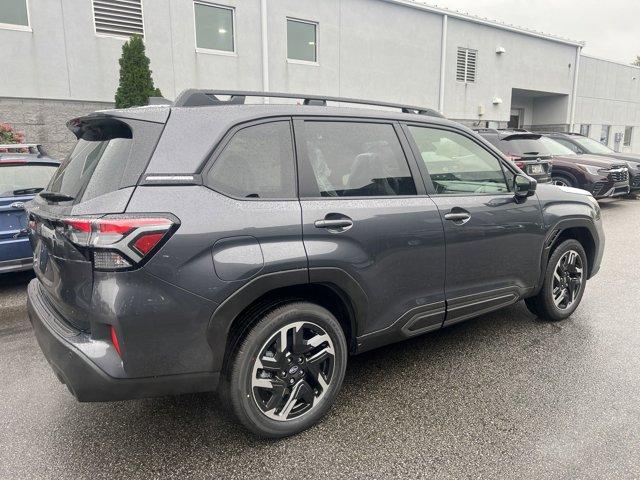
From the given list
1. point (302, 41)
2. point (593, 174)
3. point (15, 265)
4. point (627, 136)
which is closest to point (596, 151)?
point (593, 174)

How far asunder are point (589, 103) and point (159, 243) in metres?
27.2

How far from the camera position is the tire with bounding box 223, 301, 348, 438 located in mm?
2383

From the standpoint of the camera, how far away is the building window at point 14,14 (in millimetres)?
9914

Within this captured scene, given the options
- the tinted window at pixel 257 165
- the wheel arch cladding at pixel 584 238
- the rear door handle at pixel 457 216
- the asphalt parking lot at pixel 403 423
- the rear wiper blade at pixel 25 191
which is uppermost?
the tinted window at pixel 257 165

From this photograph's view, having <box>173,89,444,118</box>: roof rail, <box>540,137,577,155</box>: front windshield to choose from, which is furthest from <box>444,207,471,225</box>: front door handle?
<box>540,137,577,155</box>: front windshield

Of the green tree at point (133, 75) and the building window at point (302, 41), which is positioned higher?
the building window at point (302, 41)

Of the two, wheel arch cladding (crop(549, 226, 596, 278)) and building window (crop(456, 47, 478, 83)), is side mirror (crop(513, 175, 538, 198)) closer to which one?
wheel arch cladding (crop(549, 226, 596, 278))

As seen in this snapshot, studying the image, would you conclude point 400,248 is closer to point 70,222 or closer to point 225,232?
point 225,232

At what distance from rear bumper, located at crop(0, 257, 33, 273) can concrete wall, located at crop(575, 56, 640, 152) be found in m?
25.3

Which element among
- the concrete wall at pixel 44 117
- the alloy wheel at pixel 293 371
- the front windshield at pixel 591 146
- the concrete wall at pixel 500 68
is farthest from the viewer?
the concrete wall at pixel 500 68

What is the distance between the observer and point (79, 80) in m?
10.9

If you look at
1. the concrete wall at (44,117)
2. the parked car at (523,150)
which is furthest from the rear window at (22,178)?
the parked car at (523,150)

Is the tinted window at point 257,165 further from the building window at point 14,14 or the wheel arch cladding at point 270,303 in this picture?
the building window at point 14,14

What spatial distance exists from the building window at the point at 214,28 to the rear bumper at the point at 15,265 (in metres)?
9.06
